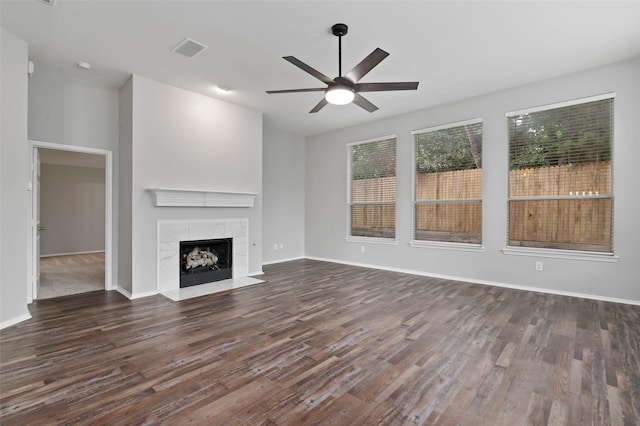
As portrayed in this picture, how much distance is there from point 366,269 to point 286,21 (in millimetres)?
4494

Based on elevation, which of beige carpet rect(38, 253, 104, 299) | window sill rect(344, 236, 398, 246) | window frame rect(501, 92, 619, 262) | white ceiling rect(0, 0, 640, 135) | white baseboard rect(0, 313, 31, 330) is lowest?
beige carpet rect(38, 253, 104, 299)

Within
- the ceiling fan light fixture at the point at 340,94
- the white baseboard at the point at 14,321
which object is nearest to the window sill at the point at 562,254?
the ceiling fan light fixture at the point at 340,94

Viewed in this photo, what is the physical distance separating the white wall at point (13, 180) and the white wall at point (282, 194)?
396cm

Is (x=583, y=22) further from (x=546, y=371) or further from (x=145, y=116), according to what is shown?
(x=145, y=116)

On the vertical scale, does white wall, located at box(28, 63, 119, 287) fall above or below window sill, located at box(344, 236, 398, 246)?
above

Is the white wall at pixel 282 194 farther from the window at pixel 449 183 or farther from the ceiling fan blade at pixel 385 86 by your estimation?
the ceiling fan blade at pixel 385 86

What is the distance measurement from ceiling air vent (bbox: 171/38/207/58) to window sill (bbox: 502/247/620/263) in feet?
16.4

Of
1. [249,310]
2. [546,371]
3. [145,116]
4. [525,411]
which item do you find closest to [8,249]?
[145,116]

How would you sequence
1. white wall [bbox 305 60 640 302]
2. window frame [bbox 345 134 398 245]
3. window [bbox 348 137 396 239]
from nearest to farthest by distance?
white wall [bbox 305 60 640 302], window frame [bbox 345 134 398 245], window [bbox 348 137 396 239]

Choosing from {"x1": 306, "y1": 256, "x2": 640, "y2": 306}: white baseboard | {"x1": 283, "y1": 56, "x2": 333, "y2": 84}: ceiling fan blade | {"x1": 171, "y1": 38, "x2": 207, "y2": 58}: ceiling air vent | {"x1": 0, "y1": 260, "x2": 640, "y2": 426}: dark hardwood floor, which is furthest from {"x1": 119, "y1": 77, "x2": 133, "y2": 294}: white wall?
{"x1": 306, "y1": 256, "x2": 640, "y2": 306}: white baseboard

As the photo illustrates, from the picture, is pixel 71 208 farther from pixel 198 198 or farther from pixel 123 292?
pixel 198 198

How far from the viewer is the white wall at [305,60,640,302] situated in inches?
151

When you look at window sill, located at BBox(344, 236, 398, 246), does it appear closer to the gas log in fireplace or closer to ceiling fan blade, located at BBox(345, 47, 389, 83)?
the gas log in fireplace

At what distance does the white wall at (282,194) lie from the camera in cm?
682
